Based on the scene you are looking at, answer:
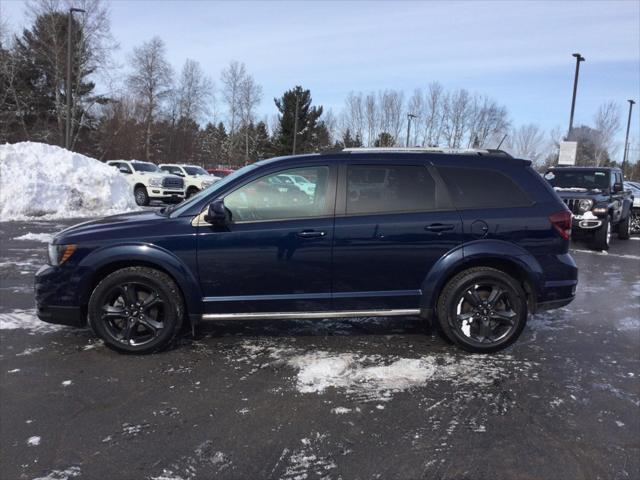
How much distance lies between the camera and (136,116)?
5375 centimetres

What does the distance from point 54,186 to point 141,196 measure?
5007mm

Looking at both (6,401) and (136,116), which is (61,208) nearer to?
(6,401)

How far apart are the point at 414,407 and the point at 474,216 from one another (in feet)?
6.06

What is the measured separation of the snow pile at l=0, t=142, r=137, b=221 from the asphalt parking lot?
430 inches

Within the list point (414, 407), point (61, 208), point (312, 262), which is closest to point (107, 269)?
point (312, 262)

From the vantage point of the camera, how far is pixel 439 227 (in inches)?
171

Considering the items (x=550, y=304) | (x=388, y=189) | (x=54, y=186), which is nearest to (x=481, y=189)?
(x=388, y=189)

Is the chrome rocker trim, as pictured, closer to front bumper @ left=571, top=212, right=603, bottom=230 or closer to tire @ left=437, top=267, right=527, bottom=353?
tire @ left=437, top=267, right=527, bottom=353

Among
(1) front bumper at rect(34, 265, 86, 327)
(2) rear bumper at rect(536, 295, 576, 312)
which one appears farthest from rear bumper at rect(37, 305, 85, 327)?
(2) rear bumper at rect(536, 295, 576, 312)

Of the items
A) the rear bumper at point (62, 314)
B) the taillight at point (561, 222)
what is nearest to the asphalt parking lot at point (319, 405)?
the rear bumper at point (62, 314)

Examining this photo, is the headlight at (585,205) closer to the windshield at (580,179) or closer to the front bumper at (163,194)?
the windshield at (580,179)

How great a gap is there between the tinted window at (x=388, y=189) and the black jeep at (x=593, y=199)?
26.4 ft

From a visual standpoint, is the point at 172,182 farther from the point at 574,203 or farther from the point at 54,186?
the point at 574,203

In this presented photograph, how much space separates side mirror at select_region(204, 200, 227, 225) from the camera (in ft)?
13.6
